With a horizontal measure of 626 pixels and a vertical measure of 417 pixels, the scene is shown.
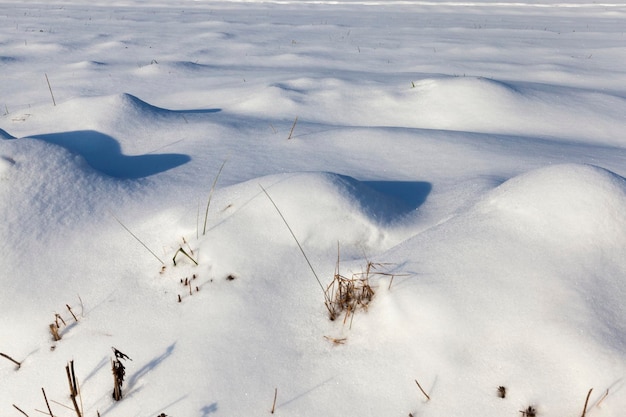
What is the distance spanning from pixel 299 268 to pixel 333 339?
284 millimetres

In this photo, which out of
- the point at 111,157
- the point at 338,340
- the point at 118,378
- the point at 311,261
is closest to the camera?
the point at 118,378

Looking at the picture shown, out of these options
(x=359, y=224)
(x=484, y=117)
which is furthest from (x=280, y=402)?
(x=484, y=117)

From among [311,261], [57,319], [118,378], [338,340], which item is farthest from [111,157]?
[338,340]

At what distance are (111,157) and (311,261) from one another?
1313 millimetres

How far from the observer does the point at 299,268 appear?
148 cm

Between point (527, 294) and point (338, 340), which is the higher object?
point (527, 294)

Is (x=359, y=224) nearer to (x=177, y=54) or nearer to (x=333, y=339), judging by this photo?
(x=333, y=339)

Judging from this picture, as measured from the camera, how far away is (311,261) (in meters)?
1.51

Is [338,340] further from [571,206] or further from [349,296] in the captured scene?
[571,206]

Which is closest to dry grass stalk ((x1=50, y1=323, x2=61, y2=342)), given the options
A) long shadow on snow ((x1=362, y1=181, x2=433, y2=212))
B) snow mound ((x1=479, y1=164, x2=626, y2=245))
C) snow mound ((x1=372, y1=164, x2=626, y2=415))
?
snow mound ((x1=372, y1=164, x2=626, y2=415))

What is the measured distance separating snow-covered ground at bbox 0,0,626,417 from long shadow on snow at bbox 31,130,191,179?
1 cm

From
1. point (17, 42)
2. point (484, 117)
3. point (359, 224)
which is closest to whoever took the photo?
point (359, 224)

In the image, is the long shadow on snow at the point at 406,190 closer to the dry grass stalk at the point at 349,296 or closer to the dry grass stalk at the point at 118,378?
the dry grass stalk at the point at 349,296

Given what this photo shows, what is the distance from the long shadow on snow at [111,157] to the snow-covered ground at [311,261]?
1cm
